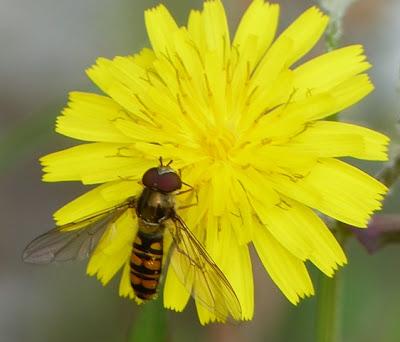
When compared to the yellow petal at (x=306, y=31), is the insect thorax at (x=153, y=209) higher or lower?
lower

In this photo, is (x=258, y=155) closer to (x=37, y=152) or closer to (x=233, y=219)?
(x=233, y=219)

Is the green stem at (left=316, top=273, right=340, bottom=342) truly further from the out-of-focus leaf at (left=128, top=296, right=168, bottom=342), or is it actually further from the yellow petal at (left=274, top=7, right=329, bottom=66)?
the yellow petal at (left=274, top=7, right=329, bottom=66)

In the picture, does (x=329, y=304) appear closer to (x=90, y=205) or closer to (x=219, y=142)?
(x=219, y=142)

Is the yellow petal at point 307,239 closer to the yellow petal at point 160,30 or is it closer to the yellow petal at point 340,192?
the yellow petal at point 340,192

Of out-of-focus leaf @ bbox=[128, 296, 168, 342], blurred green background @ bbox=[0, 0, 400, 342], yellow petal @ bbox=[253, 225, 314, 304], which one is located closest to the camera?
yellow petal @ bbox=[253, 225, 314, 304]

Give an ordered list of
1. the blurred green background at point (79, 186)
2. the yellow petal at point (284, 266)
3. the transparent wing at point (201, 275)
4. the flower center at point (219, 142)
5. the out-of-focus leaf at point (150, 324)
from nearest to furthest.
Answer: the transparent wing at point (201, 275) → the yellow petal at point (284, 266) → the flower center at point (219, 142) → the out-of-focus leaf at point (150, 324) → the blurred green background at point (79, 186)

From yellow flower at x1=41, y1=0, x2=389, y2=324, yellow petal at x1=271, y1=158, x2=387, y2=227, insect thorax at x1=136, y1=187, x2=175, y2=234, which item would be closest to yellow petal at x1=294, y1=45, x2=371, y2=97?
yellow flower at x1=41, y1=0, x2=389, y2=324

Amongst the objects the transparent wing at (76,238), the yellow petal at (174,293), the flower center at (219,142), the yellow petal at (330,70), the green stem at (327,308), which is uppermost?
the yellow petal at (330,70)

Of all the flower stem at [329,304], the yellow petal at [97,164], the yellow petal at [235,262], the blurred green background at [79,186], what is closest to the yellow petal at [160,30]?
→ the yellow petal at [97,164]
